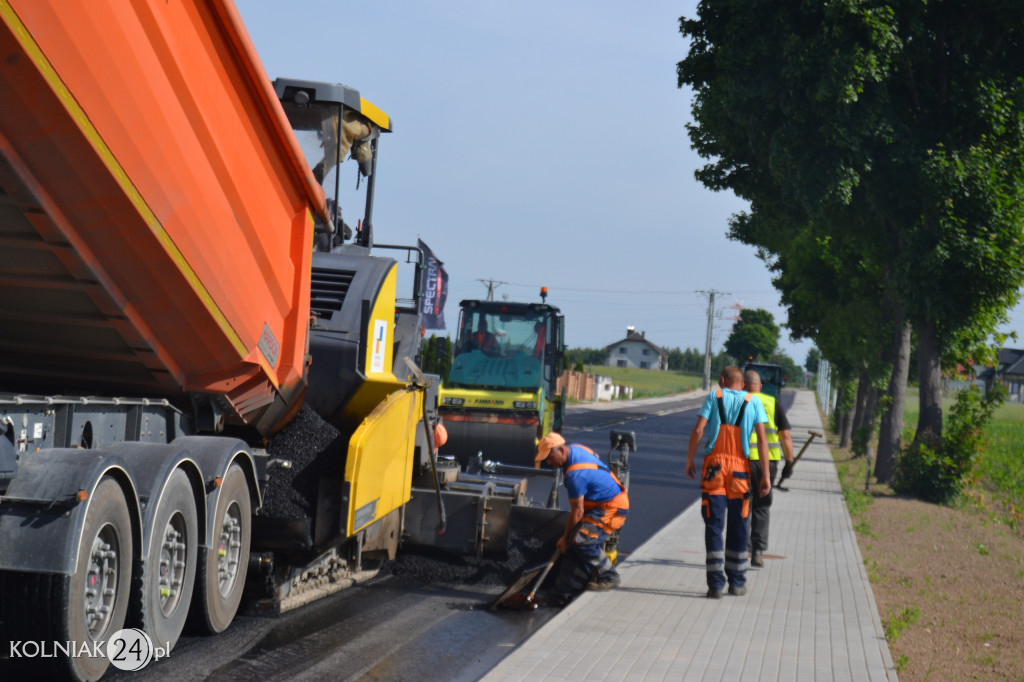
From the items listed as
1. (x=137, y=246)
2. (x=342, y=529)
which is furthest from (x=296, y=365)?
(x=137, y=246)

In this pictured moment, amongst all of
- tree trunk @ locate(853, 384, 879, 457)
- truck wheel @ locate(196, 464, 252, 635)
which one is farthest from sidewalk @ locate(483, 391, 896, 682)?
tree trunk @ locate(853, 384, 879, 457)

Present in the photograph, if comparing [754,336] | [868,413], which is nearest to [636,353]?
[754,336]

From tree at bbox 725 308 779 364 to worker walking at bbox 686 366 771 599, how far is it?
11707 centimetres

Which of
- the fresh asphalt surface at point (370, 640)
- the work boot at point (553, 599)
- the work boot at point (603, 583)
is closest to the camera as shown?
the fresh asphalt surface at point (370, 640)

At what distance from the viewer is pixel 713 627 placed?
7492 mm

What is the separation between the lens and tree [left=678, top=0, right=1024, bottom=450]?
1650 cm

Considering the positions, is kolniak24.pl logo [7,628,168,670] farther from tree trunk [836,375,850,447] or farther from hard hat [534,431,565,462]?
tree trunk [836,375,850,447]

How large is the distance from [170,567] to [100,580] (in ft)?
2.45

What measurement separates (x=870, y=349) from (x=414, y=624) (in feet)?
67.6

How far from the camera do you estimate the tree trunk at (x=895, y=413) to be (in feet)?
66.9

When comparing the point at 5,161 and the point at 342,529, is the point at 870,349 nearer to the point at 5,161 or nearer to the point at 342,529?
the point at 342,529

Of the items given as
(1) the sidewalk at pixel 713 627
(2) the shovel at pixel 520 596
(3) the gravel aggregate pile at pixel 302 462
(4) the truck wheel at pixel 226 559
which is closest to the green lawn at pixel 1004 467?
(1) the sidewalk at pixel 713 627

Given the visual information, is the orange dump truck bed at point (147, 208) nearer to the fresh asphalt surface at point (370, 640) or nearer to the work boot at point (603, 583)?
the fresh asphalt surface at point (370, 640)

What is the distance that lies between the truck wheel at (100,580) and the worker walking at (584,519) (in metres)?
3.98
